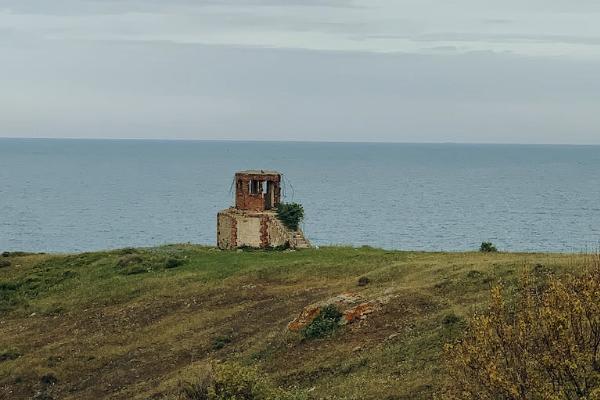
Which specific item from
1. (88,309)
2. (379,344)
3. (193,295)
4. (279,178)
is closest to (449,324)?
(379,344)

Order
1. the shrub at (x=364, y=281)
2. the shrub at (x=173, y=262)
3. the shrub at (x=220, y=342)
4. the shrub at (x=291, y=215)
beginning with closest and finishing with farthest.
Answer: the shrub at (x=220, y=342) < the shrub at (x=364, y=281) < the shrub at (x=173, y=262) < the shrub at (x=291, y=215)

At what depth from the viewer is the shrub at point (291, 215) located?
5522cm

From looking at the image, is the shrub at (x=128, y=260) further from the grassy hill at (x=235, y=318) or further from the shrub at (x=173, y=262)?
the shrub at (x=173, y=262)

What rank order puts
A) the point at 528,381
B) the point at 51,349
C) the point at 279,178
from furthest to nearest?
the point at 279,178, the point at 51,349, the point at 528,381

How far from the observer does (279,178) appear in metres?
58.2

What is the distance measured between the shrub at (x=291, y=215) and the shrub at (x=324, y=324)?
1952cm

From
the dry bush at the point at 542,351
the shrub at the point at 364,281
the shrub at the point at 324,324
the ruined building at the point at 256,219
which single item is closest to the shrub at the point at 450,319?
the shrub at the point at 324,324

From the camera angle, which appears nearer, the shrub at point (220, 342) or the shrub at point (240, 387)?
the shrub at point (240, 387)

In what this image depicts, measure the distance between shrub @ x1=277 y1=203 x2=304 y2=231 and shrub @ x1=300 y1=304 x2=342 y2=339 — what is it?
768 inches

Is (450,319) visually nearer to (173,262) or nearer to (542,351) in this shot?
(542,351)

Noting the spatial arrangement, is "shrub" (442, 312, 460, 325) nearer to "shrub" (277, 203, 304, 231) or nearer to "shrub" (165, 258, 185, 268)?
"shrub" (165, 258, 185, 268)

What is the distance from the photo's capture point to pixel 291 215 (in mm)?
55250

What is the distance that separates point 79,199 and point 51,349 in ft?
522

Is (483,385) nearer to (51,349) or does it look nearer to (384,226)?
(51,349)
